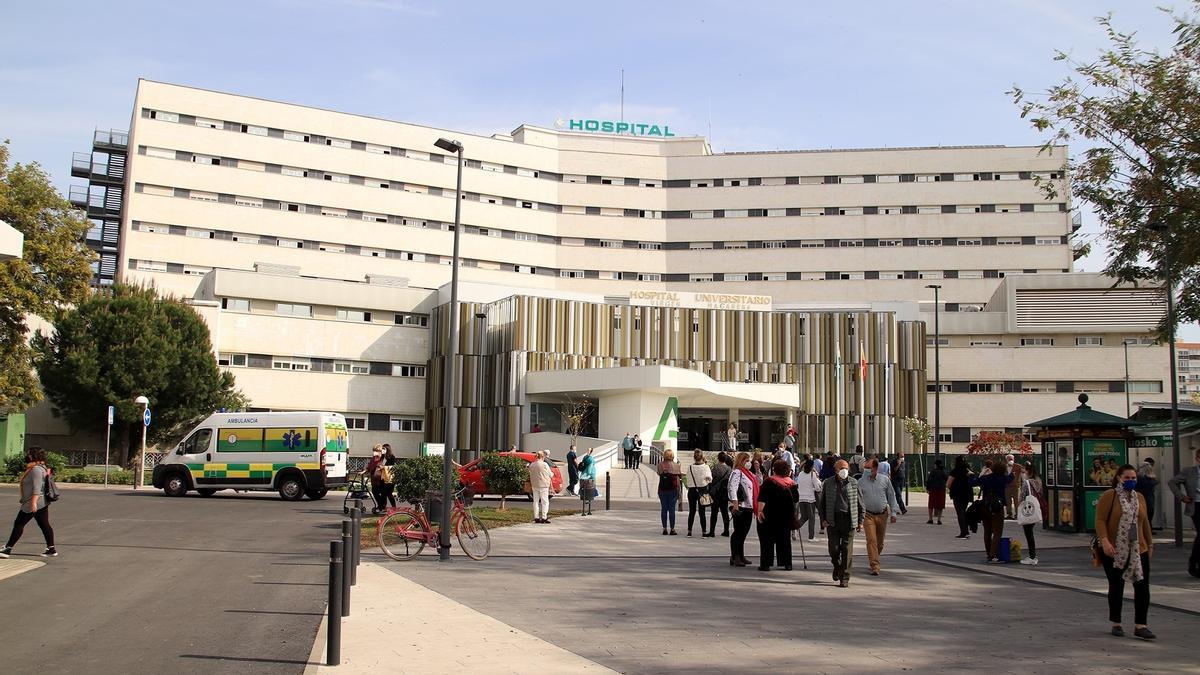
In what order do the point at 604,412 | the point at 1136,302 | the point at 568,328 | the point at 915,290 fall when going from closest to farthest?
the point at 604,412 < the point at 568,328 < the point at 1136,302 < the point at 915,290

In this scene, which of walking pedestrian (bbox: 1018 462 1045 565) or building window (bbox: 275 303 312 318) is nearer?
walking pedestrian (bbox: 1018 462 1045 565)

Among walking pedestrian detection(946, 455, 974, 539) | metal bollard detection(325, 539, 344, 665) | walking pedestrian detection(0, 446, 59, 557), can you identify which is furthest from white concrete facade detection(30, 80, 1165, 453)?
metal bollard detection(325, 539, 344, 665)

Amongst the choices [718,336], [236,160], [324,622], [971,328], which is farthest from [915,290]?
[324,622]

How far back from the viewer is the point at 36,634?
898 cm

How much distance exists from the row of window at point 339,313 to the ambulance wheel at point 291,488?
28046 mm

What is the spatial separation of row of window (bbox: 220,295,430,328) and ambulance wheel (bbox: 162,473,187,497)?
1050 inches

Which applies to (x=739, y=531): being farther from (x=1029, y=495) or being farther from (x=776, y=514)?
(x=1029, y=495)

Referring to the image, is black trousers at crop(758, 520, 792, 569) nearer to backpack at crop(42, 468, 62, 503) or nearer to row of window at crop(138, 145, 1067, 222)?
backpack at crop(42, 468, 62, 503)

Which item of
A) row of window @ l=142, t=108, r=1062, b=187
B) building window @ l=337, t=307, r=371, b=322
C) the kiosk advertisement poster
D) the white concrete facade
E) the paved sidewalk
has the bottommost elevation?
the paved sidewalk

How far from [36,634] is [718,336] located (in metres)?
47.6

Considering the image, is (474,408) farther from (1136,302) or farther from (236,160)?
(1136,302)

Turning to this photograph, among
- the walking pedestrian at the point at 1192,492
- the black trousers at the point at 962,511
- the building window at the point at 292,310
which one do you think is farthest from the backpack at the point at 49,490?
the building window at the point at 292,310

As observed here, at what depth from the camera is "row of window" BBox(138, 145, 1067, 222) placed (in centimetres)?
6188

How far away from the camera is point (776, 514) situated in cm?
1433
